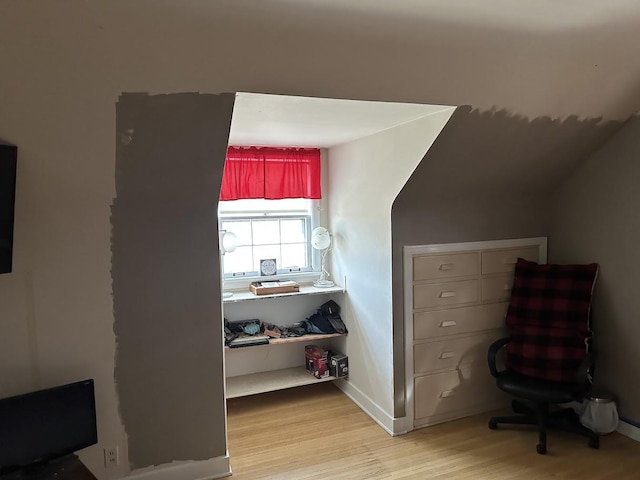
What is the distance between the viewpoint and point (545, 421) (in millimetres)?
2984

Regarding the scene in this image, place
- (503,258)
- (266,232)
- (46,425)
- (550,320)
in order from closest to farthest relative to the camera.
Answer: (46,425) → (550,320) → (503,258) → (266,232)

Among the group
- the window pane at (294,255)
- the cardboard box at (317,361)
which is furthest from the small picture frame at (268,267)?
the cardboard box at (317,361)

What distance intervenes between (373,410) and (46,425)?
2113mm

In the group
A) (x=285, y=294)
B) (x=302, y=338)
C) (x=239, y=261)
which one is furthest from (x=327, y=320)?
(x=239, y=261)

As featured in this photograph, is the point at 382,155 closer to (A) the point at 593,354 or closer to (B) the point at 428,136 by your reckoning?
(B) the point at 428,136

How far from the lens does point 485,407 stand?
348 centimetres

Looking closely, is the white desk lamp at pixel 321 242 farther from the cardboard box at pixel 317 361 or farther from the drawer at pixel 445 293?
the drawer at pixel 445 293

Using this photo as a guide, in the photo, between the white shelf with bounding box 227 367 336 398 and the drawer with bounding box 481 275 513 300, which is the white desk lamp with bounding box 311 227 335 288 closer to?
the white shelf with bounding box 227 367 336 398

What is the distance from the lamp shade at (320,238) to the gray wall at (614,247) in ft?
6.02

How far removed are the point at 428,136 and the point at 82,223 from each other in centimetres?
193

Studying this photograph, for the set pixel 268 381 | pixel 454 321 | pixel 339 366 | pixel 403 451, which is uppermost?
pixel 454 321

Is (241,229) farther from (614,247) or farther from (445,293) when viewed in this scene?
(614,247)

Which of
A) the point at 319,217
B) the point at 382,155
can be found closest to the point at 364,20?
the point at 382,155

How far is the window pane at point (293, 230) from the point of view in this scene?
405cm
